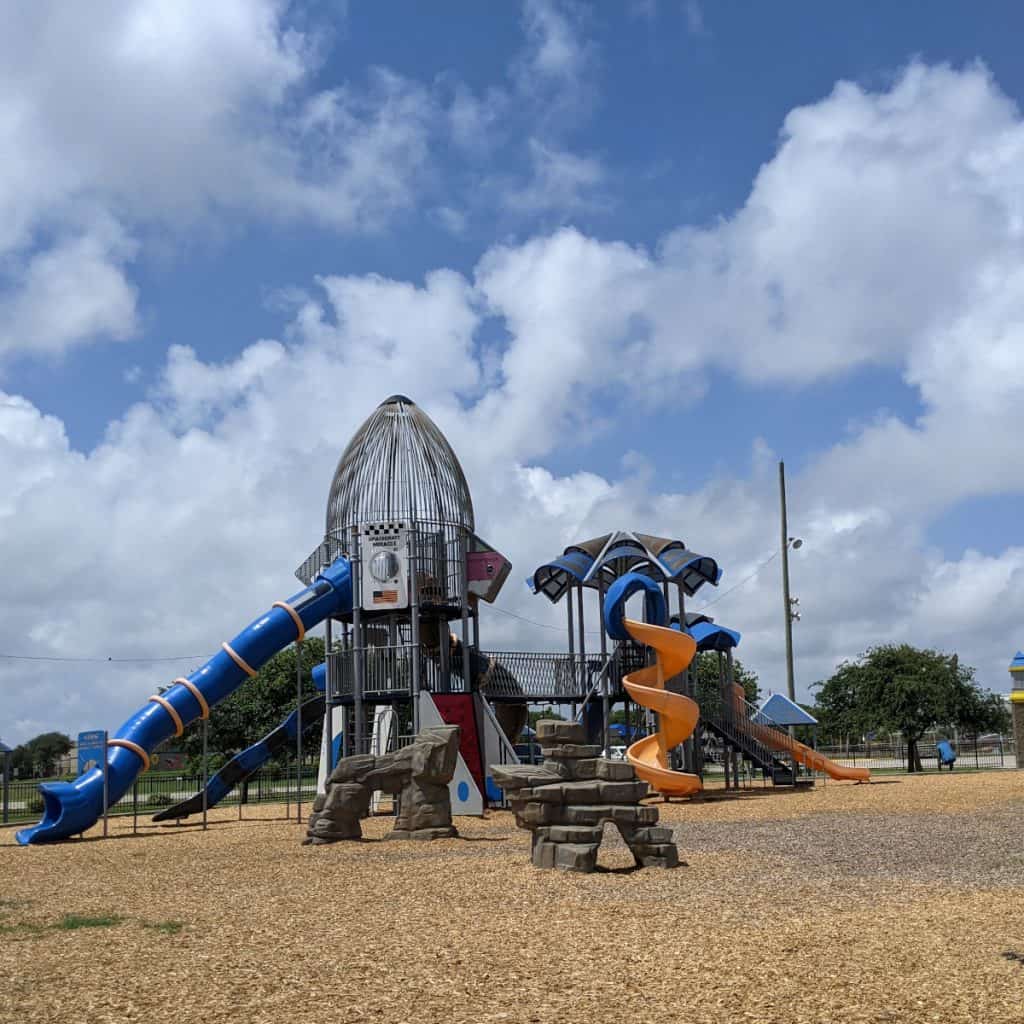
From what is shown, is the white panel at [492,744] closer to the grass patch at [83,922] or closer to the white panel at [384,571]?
the white panel at [384,571]

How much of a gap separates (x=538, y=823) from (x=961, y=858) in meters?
5.04

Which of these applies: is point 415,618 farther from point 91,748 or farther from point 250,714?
point 250,714

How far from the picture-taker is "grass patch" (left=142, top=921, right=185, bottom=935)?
370 inches

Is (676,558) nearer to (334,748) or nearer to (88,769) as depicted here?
(334,748)

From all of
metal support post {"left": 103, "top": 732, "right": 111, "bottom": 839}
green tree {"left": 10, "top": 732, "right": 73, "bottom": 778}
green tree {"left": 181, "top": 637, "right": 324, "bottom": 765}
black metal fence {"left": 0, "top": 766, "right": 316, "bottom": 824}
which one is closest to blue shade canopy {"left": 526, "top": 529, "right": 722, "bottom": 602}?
black metal fence {"left": 0, "top": 766, "right": 316, "bottom": 824}

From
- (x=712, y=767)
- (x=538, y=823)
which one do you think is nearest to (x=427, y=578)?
(x=538, y=823)

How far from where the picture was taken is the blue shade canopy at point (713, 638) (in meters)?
31.8

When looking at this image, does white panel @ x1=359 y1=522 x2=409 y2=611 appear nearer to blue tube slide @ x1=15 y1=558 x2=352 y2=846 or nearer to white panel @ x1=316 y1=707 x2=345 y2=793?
blue tube slide @ x1=15 y1=558 x2=352 y2=846

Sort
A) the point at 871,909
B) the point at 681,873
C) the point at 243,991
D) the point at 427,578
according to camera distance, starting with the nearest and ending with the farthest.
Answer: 1. the point at 243,991
2. the point at 871,909
3. the point at 681,873
4. the point at 427,578

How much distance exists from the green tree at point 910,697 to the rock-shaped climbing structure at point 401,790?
30.0 m

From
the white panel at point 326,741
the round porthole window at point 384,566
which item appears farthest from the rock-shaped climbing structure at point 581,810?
the white panel at point 326,741

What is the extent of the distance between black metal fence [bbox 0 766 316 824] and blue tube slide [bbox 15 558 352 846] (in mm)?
696

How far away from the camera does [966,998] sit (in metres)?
6.61

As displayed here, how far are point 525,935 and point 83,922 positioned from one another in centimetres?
408
